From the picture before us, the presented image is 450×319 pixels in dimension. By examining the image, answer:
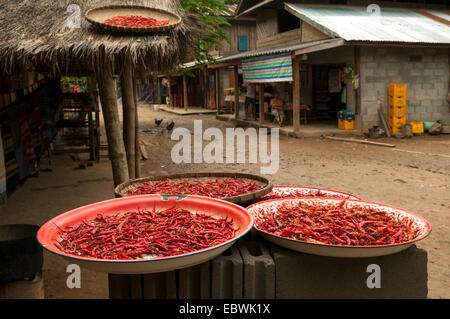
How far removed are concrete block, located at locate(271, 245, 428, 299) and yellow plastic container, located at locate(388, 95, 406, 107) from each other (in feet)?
39.3

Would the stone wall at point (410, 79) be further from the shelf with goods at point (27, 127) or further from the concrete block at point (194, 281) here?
the concrete block at point (194, 281)

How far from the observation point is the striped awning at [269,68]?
1384cm

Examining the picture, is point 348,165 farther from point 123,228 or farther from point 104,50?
point 123,228

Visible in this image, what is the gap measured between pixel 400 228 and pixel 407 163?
7.65m

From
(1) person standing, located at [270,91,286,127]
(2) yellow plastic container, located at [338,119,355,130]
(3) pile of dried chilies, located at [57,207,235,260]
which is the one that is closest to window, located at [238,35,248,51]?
(1) person standing, located at [270,91,286,127]

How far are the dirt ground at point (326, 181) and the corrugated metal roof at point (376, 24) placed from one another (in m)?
3.29

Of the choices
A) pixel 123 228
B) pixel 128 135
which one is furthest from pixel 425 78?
pixel 123 228

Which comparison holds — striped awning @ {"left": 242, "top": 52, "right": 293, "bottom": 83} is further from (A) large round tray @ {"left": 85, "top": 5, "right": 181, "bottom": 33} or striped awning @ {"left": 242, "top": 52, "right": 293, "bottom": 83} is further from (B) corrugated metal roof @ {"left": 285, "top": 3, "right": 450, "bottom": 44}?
(A) large round tray @ {"left": 85, "top": 5, "right": 181, "bottom": 33}

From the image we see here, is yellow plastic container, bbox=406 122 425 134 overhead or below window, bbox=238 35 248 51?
below

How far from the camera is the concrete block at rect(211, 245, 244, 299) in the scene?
2.46 m

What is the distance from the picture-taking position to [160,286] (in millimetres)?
2521

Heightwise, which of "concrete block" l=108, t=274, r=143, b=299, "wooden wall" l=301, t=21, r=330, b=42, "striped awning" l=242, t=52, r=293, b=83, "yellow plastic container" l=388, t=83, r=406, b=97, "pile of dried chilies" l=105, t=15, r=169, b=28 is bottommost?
"concrete block" l=108, t=274, r=143, b=299

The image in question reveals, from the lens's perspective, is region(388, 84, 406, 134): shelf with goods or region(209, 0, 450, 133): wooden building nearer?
region(209, 0, 450, 133): wooden building
